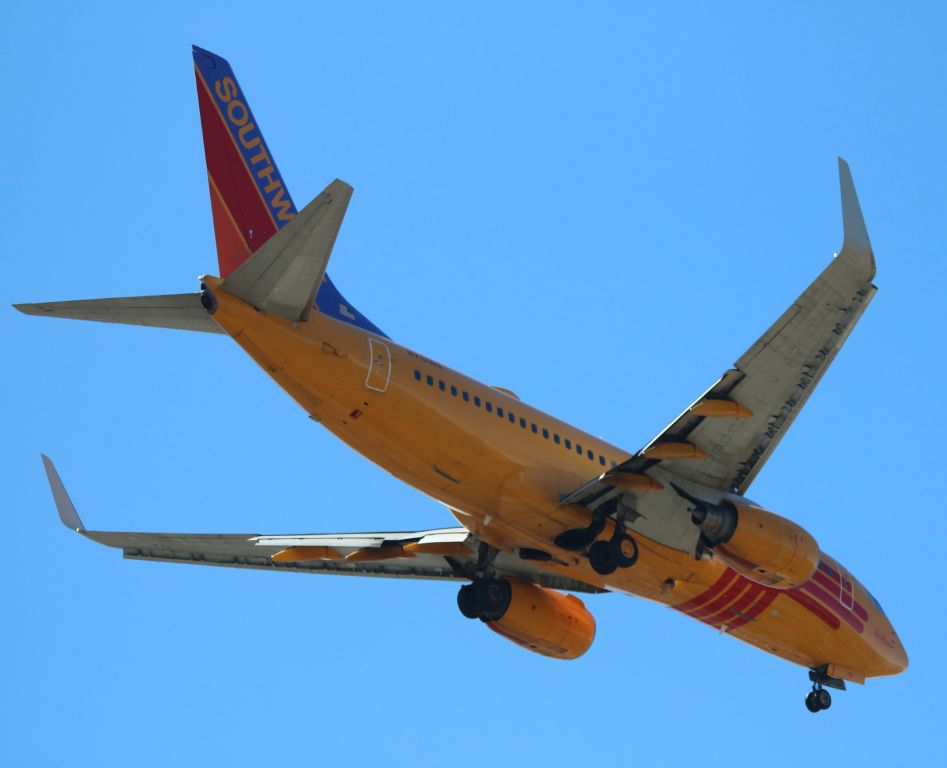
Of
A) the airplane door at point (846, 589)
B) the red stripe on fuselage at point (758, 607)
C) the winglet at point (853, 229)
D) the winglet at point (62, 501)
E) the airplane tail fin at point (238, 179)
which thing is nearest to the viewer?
the winglet at point (853, 229)

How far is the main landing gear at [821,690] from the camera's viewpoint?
2842cm

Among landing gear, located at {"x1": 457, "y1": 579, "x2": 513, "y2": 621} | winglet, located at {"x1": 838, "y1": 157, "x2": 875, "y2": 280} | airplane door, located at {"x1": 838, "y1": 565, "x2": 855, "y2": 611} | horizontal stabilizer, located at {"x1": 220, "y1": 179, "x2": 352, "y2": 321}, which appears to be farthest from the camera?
airplane door, located at {"x1": 838, "y1": 565, "x2": 855, "y2": 611}

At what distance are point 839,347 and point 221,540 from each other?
508 inches

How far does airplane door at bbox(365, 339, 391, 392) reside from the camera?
21.9m

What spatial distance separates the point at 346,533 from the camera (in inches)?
1102

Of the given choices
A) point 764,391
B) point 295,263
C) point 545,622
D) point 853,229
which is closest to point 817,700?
point 545,622

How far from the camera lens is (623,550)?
24.1 meters

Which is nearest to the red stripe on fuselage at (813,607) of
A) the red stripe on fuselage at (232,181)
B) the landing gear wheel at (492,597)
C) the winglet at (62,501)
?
the landing gear wheel at (492,597)

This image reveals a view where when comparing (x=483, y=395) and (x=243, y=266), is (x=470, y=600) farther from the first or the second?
(x=243, y=266)

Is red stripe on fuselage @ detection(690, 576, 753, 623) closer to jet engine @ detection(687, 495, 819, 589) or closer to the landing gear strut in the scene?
jet engine @ detection(687, 495, 819, 589)

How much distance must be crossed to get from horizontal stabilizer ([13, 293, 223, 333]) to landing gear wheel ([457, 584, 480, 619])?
26.9 ft

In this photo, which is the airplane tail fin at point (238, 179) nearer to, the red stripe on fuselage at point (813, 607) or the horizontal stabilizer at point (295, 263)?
the horizontal stabilizer at point (295, 263)

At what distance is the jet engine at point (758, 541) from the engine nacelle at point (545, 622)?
5114 mm

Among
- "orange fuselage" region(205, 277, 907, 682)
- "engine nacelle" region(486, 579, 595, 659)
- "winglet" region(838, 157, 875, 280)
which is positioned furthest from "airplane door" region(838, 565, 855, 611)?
"winglet" region(838, 157, 875, 280)
